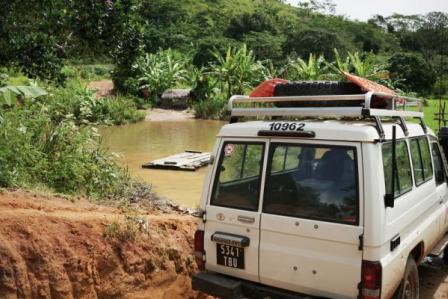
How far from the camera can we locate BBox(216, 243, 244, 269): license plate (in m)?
4.24

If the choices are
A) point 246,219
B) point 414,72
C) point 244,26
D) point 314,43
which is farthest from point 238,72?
point 244,26

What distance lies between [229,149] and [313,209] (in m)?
0.96

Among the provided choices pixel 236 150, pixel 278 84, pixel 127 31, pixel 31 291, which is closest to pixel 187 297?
pixel 31 291

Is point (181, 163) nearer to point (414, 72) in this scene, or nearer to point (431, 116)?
point (431, 116)

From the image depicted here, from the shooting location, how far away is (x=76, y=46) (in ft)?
19.2

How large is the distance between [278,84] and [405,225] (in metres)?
1.95

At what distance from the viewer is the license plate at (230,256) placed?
167 inches

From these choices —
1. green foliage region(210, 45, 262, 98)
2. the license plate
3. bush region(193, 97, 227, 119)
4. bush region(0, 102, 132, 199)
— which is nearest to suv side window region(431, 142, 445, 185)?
the license plate

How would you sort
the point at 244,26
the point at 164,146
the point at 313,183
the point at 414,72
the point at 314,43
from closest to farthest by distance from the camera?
the point at 313,183 → the point at 164,146 → the point at 414,72 → the point at 314,43 → the point at 244,26

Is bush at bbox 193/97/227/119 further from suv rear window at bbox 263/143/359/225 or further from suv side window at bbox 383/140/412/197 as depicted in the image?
suv rear window at bbox 263/143/359/225

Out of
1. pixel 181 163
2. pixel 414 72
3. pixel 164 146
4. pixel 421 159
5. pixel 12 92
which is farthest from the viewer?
pixel 414 72

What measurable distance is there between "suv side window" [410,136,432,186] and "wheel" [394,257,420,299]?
83cm

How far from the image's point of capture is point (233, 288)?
4195 mm

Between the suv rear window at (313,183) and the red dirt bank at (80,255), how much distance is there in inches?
85.0
